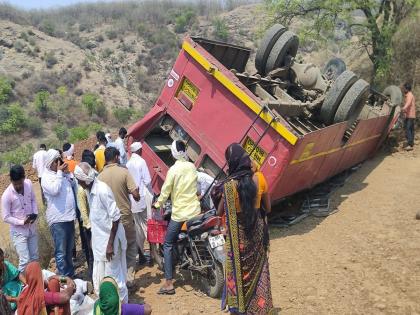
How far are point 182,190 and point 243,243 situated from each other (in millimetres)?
1463

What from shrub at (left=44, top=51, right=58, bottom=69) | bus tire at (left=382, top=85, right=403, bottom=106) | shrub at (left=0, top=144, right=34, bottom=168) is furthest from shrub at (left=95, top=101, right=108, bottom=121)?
bus tire at (left=382, top=85, right=403, bottom=106)

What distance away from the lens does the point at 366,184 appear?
8.29 metres

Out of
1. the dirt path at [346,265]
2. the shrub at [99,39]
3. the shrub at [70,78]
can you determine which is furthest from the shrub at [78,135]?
the shrub at [99,39]

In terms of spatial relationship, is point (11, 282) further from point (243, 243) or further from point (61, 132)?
point (61, 132)

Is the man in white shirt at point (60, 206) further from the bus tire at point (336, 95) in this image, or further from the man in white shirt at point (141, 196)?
the bus tire at point (336, 95)

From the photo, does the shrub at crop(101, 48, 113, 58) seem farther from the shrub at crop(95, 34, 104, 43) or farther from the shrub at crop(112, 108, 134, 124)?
the shrub at crop(112, 108, 134, 124)

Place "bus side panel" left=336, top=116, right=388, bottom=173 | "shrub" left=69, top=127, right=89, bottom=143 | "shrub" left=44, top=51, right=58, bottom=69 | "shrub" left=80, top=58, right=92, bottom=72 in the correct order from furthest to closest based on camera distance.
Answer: "shrub" left=80, top=58, right=92, bottom=72, "shrub" left=44, top=51, right=58, bottom=69, "shrub" left=69, top=127, right=89, bottom=143, "bus side panel" left=336, top=116, right=388, bottom=173

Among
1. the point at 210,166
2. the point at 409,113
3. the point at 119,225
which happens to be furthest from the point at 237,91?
the point at 409,113

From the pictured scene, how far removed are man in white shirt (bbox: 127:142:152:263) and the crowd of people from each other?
12mm

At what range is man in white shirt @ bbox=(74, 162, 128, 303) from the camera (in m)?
4.34

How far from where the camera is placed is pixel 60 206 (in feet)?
17.0

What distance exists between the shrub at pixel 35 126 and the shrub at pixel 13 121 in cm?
28

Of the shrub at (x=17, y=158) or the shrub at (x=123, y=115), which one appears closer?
the shrub at (x=17, y=158)

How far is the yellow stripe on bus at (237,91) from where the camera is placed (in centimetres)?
546
